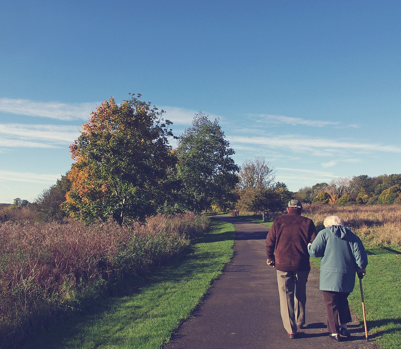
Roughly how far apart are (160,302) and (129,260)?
2.94 m

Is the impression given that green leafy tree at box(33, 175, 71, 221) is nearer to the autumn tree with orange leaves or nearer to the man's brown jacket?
the autumn tree with orange leaves

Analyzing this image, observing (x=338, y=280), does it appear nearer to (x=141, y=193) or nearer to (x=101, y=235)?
(x=101, y=235)

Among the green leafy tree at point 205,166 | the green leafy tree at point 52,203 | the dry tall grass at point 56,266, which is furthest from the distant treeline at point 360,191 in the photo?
the dry tall grass at point 56,266

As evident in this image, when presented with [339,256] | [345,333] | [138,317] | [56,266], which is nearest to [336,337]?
[345,333]

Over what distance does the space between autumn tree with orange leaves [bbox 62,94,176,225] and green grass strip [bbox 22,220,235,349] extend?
8037 millimetres

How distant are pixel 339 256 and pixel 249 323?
1934mm

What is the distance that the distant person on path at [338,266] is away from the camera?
481 centimetres

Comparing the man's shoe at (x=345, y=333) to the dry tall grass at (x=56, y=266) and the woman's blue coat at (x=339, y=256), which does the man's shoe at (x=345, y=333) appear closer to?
the woman's blue coat at (x=339, y=256)

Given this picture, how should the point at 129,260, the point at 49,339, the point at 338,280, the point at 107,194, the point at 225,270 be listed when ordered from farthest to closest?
1. the point at 107,194
2. the point at 225,270
3. the point at 129,260
4. the point at 49,339
5. the point at 338,280

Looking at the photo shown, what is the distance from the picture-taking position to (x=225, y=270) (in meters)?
10.4

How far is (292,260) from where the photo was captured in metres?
5.12

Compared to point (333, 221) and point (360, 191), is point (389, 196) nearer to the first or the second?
point (360, 191)

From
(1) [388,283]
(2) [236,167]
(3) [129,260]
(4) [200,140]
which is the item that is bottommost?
(1) [388,283]

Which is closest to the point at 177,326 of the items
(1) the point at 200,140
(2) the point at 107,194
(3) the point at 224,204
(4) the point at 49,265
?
(4) the point at 49,265
